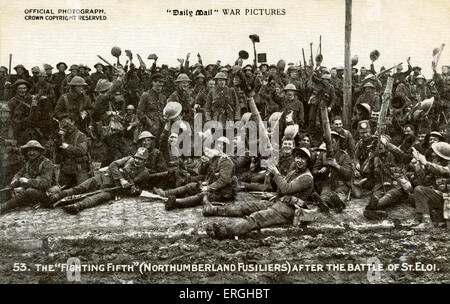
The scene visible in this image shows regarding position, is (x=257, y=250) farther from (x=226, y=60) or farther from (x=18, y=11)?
(x=18, y=11)

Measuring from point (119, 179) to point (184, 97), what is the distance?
1.56 metres

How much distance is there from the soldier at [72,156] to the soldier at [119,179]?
0.15m

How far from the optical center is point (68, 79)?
7387 mm

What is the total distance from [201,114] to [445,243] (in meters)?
3.85

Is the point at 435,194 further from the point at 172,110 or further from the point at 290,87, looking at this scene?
the point at 172,110

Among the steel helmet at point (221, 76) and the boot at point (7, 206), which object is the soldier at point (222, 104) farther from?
the boot at point (7, 206)

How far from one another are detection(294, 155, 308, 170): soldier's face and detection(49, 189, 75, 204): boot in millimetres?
3149

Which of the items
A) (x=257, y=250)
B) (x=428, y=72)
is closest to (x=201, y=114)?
(x=257, y=250)

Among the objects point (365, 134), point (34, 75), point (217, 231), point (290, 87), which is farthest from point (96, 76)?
point (365, 134)

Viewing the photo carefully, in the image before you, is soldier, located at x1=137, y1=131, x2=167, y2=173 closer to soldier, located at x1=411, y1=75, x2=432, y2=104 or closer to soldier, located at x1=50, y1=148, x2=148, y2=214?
soldier, located at x1=50, y1=148, x2=148, y2=214

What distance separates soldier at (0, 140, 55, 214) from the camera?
6.76 metres

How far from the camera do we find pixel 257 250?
6.43 m

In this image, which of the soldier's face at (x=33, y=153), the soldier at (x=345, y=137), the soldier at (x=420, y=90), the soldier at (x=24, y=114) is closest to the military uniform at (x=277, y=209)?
the soldier at (x=345, y=137)

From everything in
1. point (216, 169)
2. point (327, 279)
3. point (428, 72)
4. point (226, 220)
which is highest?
point (428, 72)
